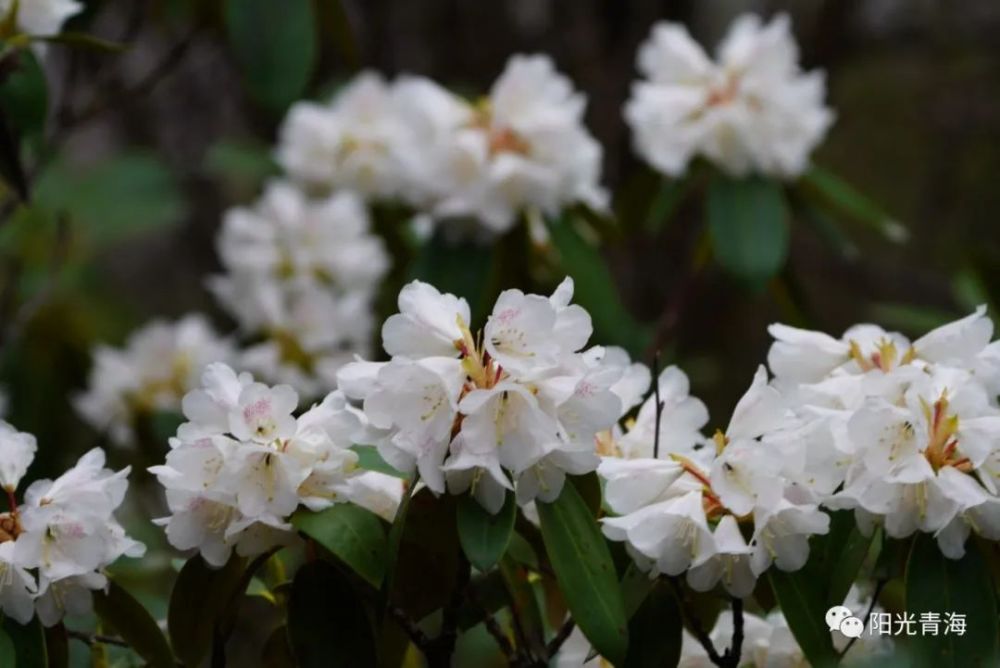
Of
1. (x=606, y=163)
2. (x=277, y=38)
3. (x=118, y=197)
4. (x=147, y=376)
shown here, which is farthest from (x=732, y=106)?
(x=118, y=197)

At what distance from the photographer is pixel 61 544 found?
883 mm

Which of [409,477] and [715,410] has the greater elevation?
[409,477]

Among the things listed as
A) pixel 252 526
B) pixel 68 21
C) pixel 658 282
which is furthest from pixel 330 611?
pixel 658 282

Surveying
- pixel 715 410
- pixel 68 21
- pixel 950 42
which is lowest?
pixel 715 410

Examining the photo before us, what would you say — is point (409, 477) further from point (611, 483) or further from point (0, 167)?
point (0, 167)

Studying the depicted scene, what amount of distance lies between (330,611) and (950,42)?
3.01 meters

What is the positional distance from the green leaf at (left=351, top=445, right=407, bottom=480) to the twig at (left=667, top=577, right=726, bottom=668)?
19 centimetres

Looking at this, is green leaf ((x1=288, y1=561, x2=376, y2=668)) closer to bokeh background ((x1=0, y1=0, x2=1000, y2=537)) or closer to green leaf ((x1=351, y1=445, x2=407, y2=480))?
green leaf ((x1=351, y1=445, x2=407, y2=480))

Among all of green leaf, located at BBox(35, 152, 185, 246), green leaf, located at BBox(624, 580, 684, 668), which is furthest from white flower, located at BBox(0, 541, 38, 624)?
green leaf, located at BBox(35, 152, 185, 246)

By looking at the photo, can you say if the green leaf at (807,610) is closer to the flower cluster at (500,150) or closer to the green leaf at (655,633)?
the green leaf at (655,633)

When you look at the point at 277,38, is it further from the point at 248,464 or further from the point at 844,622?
the point at 844,622

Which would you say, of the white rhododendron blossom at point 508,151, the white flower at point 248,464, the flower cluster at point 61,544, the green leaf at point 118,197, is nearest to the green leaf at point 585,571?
the white flower at point 248,464

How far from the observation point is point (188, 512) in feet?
2.88

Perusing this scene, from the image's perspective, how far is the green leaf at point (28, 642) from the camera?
0.88 m
